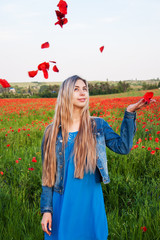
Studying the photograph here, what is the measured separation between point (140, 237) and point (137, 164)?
1.73 m

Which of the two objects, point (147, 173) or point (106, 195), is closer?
point (106, 195)

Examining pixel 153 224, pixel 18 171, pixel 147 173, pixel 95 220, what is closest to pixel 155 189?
pixel 147 173

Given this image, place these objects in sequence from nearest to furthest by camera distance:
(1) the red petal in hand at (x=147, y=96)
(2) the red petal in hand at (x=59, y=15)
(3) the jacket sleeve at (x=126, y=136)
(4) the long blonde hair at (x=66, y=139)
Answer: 1. (1) the red petal in hand at (x=147, y=96)
2. (3) the jacket sleeve at (x=126, y=136)
3. (4) the long blonde hair at (x=66, y=139)
4. (2) the red petal in hand at (x=59, y=15)

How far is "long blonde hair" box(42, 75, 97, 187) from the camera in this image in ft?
5.16

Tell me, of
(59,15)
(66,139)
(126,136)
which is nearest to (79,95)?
(66,139)

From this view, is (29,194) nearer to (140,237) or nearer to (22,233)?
(22,233)

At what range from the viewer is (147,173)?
3.42 m

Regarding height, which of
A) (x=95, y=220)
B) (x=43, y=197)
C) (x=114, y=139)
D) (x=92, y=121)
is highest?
(x=92, y=121)

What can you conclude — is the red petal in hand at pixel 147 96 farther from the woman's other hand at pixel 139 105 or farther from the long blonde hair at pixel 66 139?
the long blonde hair at pixel 66 139

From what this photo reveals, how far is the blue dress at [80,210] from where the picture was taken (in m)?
1.56

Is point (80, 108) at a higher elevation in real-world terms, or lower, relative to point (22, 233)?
higher

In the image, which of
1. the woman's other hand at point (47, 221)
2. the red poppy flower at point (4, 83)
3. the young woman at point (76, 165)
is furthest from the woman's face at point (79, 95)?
the woman's other hand at point (47, 221)

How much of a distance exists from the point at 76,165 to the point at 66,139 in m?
0.20

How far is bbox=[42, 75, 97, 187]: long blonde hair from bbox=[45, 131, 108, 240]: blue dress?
0.23 feet
